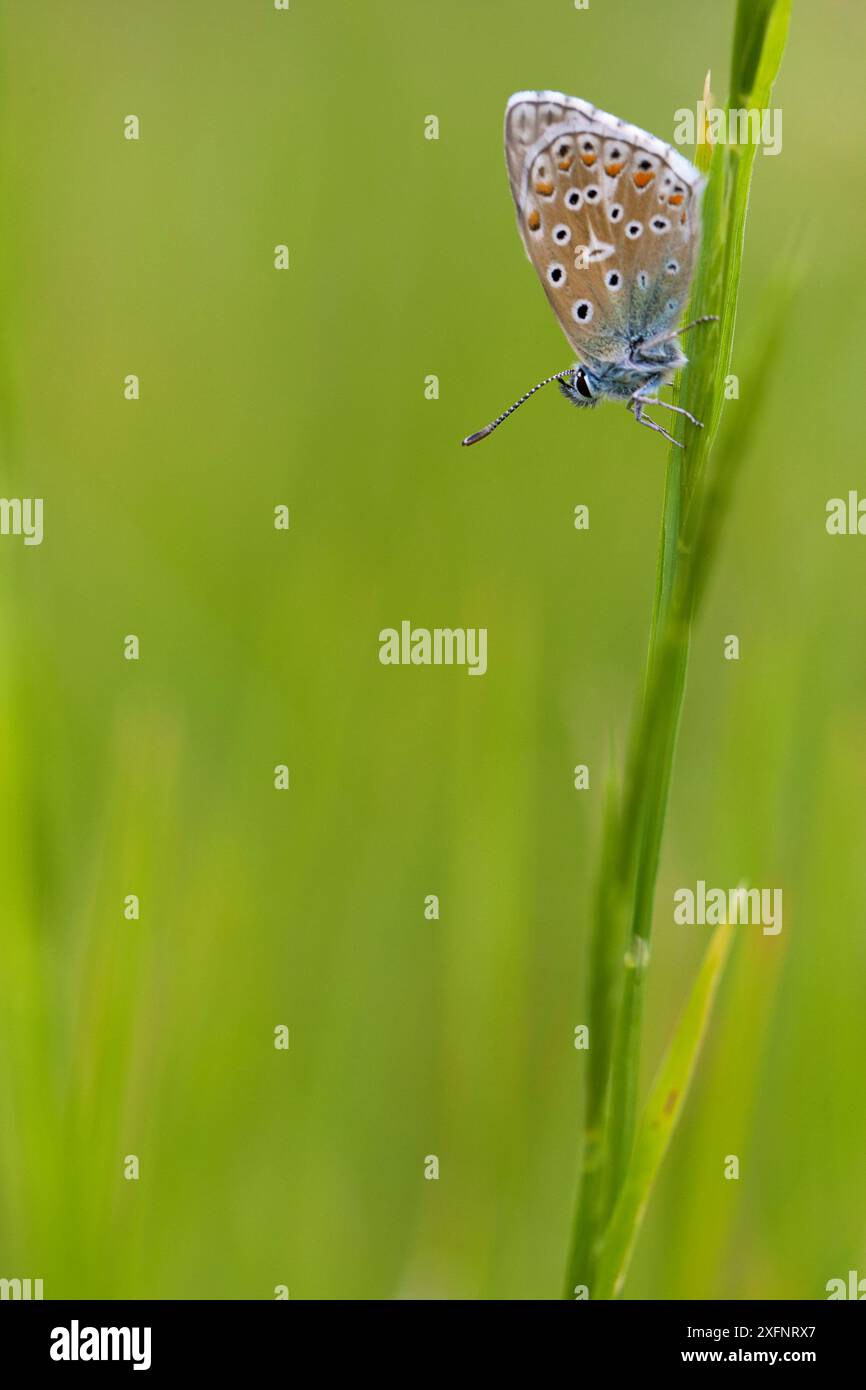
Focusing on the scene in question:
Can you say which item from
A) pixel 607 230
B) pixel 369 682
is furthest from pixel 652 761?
pixel 369 682

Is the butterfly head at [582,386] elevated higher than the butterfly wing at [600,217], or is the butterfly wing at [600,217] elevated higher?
the butterfly wing at [600,217]

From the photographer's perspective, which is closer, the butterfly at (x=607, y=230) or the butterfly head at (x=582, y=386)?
the butterfly at (x=607, y=230)

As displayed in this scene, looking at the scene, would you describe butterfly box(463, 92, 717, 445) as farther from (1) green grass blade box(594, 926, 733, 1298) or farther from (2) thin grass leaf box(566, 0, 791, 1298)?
(1) green grass blade box(594, 926, 733, 1298)

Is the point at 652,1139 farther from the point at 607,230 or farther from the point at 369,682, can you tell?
the point at 369,682

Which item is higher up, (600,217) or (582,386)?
(600,217)

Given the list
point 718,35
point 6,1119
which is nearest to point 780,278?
point 6,1119

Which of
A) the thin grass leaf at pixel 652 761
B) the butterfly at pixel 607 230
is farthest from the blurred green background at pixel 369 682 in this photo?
the thin grass leaf at pixel 652 761

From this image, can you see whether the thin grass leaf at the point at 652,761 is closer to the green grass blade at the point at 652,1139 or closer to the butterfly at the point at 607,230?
the green grass blade at the point at 652,1139
